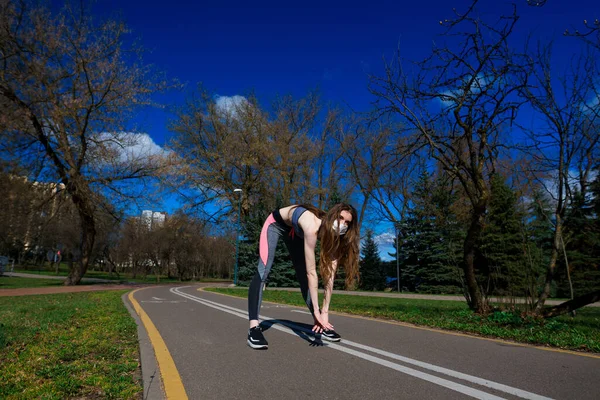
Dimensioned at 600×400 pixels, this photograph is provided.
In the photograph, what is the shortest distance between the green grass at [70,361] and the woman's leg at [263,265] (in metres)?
1.30

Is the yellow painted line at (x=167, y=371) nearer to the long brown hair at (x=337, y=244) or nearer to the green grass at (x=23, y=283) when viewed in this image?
the long brown hair at (x=337, y=244)

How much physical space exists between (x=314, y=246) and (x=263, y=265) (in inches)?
27.2

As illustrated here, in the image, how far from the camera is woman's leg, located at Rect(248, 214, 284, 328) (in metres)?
4.54

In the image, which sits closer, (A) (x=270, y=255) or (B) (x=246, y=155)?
(A) (x=270, y=255)

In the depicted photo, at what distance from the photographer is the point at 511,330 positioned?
5965 millimetres

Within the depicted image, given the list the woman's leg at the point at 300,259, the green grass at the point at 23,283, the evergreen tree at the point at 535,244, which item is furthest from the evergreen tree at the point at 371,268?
the woman's leg at the point at 300,259

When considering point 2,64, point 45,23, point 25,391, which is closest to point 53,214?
point 2,64

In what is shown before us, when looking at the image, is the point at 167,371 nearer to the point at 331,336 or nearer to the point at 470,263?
the point at 331,336

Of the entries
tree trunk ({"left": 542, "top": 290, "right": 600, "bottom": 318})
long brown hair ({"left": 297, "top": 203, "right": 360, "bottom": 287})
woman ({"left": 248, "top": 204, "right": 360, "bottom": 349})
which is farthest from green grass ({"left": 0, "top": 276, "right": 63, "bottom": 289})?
tree trunk ({"left": 542, "top": 290, "right": 600, "bottom": 318})

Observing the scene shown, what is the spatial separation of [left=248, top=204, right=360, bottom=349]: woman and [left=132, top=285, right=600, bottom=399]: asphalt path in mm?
327

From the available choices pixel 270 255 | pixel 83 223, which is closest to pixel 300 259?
pixel 270 255

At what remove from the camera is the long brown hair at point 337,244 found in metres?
4.21

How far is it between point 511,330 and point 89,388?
569cm

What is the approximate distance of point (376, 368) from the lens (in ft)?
11.5
